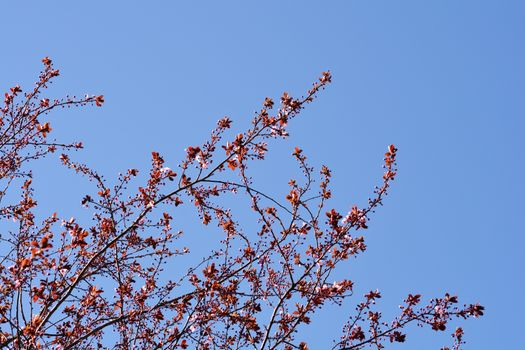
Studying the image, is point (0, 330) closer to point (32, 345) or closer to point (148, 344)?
point (32, 345)

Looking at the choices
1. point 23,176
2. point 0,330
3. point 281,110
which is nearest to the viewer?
point 0,330

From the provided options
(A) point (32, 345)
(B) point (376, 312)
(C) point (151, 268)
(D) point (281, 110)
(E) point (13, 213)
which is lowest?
(A) point (32, 345)

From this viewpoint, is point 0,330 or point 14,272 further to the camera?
point 0,330

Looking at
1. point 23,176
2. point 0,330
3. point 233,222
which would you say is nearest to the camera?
point 0,330

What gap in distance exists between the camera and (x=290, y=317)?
6.10 meters

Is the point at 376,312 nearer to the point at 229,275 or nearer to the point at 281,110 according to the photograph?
the point at 229,275

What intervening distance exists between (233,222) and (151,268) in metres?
→ 1.18

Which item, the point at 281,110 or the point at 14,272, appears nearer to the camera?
the point at 14,272

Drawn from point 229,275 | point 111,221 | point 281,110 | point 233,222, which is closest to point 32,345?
point 111,221

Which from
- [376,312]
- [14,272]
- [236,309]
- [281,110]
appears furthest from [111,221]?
[376,312]

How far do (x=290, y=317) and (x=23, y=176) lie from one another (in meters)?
3.99

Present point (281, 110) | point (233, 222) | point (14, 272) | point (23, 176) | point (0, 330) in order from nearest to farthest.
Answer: point (14, 272) < point (0, 330) < point (281, 110) < point (233, 222) < point (23, 176)

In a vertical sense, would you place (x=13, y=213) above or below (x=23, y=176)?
below

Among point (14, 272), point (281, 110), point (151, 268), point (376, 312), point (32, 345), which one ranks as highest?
point (281, 110)
